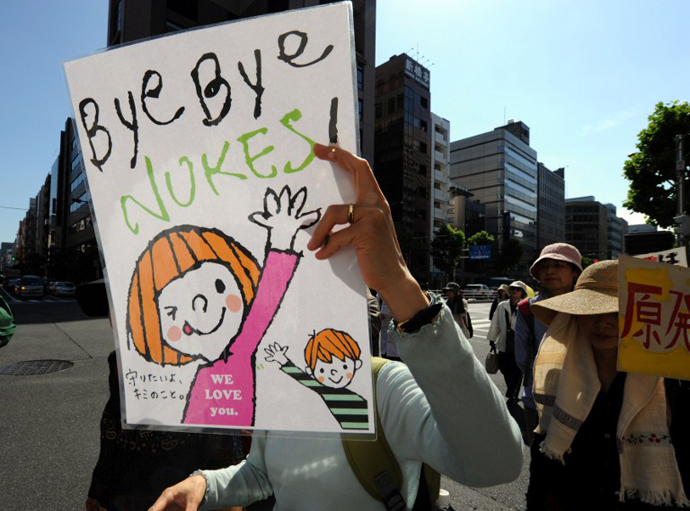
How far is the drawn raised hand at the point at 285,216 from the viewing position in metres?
0.75

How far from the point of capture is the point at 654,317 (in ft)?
5.28

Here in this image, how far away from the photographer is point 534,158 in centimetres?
7400

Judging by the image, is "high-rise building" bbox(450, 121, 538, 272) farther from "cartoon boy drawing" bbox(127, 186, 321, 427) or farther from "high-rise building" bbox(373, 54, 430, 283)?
"cartoon boy drawing" bbox(127, 186, 321, 427)

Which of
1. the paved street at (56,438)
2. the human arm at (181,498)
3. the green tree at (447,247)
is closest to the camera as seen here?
the human arm at (181,498)

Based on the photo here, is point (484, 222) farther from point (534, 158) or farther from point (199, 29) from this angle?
point (199, 29)

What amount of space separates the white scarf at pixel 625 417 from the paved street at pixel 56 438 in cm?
160

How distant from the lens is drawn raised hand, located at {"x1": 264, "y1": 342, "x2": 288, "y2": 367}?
30.0 inches

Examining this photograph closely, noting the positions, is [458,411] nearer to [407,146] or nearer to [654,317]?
[654,317]

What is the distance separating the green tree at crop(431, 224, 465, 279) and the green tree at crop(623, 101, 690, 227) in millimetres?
28678

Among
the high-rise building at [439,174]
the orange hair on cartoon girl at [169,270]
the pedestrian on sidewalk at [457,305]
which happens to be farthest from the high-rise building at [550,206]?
the orange hair on cartoon girl at [169,270]

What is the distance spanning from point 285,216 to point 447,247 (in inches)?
1755

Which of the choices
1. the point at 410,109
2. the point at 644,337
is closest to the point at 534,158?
the point at 410,109

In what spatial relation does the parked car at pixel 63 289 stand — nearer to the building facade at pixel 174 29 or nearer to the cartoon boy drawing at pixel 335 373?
the building facade at pixel 174 29

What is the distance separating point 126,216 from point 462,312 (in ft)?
22.0
